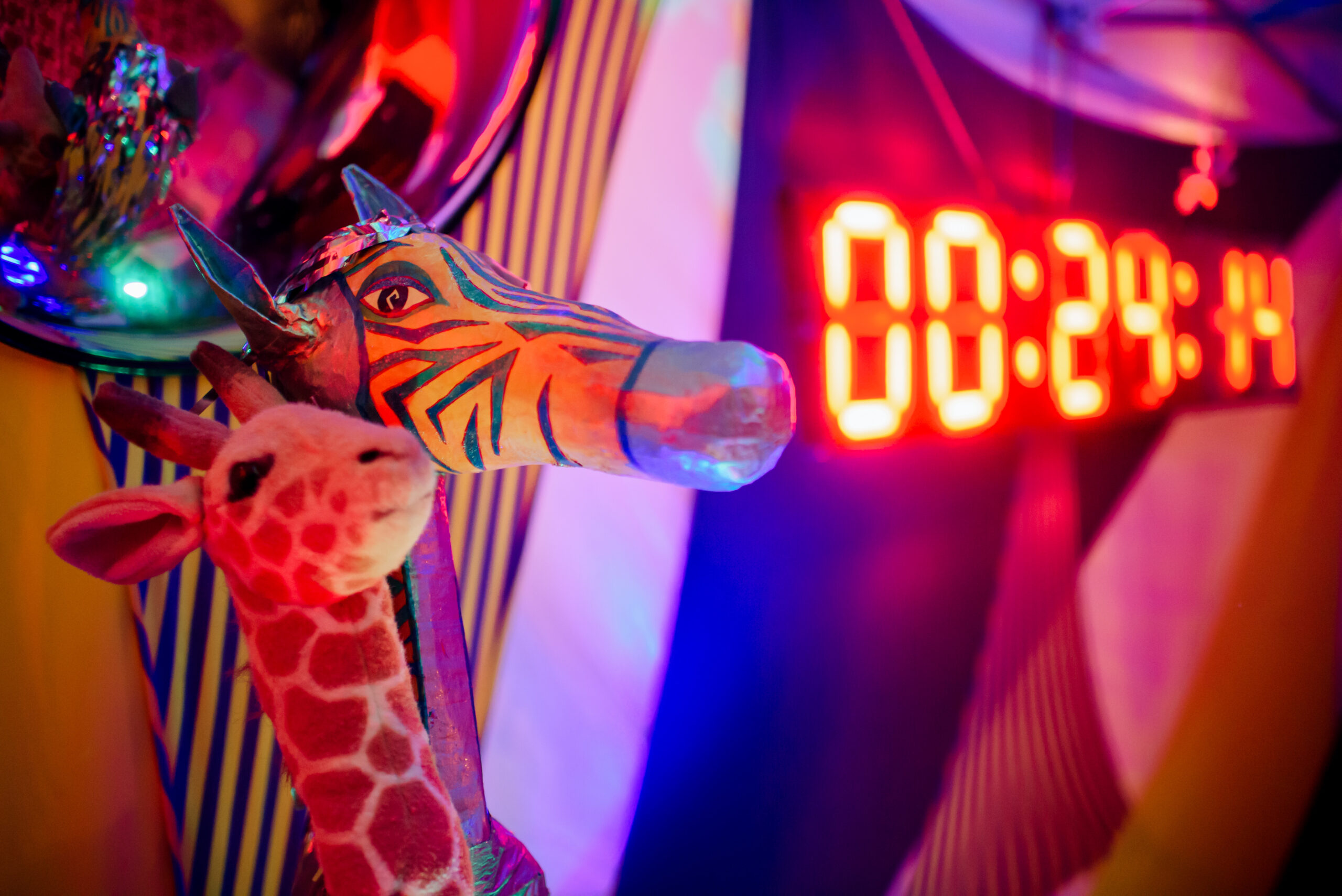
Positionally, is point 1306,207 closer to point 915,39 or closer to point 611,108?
point 915,39

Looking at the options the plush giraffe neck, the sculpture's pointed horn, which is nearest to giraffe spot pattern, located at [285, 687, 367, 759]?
the plush giraffe neck

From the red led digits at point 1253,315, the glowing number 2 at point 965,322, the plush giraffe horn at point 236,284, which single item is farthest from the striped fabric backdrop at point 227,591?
the red led digits at point 1253,315

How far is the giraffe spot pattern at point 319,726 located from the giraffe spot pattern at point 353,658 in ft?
0.03

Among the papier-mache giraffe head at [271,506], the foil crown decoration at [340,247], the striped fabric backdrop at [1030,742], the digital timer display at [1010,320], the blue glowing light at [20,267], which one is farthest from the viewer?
the striped fabric backdrop at [1030,742]

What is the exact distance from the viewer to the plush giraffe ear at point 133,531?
34cm

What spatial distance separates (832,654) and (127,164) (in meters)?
1.16

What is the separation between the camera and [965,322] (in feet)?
3.72

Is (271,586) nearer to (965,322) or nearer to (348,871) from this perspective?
(348,871)

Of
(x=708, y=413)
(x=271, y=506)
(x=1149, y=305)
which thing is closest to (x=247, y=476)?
(x=271, y=506)

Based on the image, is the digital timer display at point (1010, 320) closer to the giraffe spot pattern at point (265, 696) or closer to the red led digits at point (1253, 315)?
the red led digits at point (1253, 315)

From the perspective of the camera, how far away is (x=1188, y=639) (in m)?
1.66

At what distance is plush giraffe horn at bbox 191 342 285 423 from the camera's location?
1.30 ft

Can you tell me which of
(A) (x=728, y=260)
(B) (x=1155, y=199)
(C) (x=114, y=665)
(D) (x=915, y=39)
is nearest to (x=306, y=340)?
(C) (x=114, y=665)

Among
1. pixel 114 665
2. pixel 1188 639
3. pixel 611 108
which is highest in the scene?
pixel 611 108
